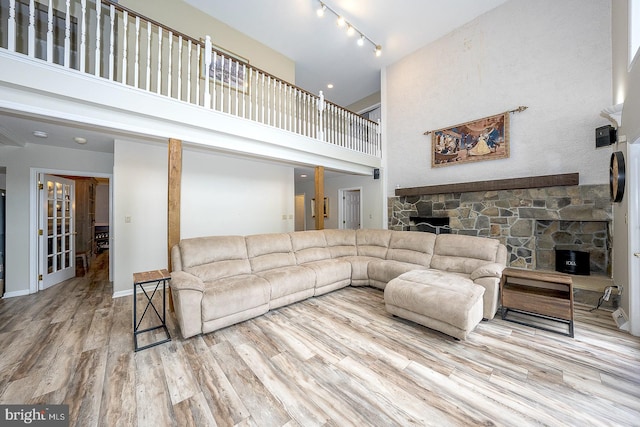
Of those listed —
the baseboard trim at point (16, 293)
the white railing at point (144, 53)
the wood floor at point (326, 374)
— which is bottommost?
the wood floor at point (326, 374)

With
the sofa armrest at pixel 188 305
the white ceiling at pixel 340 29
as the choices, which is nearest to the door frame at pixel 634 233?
the white ceiling at pixel 340 29

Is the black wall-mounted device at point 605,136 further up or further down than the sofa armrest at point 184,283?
further up

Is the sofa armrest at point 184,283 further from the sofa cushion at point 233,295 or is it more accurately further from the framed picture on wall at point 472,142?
the framed picture on wall at point 472,142

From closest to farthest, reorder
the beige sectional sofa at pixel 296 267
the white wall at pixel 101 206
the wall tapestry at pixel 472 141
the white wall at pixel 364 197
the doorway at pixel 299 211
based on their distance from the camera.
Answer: the beige sectional sofa at pixel 296 267, the wall tapestry at pixel 472 141, the white wall at pixel 364 197, the white wall at pixel 101 206, the doorway at pixel 299 211

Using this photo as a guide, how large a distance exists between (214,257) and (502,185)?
15.8 ft

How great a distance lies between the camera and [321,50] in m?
5.54

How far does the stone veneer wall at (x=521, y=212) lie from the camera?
3.49 metres

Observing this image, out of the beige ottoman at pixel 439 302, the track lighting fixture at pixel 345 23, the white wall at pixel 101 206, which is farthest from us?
the white wall at pixel 101 206

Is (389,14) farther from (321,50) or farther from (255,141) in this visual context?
(255,141)

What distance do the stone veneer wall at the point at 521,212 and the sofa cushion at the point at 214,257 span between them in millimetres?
4027

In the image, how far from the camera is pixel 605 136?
3.11 m

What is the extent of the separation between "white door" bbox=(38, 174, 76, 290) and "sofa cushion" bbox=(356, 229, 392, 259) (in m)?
5.47

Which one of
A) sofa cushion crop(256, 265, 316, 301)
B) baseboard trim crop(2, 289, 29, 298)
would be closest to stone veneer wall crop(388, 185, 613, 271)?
sofa cushion crop(256, 265, 316, 301)

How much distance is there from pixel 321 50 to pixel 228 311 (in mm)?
5793
